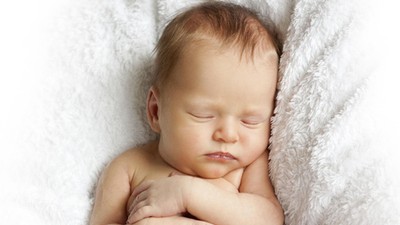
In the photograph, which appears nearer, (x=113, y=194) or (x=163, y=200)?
(x=163, y=200)

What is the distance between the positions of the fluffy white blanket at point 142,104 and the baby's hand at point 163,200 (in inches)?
8.3

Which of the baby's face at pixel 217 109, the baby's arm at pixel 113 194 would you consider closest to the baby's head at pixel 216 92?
the baby's face at pixel 217 109

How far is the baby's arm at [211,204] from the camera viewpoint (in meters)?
1.60

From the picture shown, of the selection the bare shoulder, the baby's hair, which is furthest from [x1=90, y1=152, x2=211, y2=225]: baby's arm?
the baby's hair

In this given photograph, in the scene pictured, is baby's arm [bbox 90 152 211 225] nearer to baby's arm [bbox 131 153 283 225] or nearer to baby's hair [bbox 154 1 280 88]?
baby's arm [bbox 131 153 283 225]

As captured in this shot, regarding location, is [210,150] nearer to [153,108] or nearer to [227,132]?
[227,132]

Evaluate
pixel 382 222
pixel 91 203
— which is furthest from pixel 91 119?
pixel 382 222

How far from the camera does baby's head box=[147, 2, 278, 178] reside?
5.40ft

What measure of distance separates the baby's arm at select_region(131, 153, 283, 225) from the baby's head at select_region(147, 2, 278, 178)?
2.8 inches

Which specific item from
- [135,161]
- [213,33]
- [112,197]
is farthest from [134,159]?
[213,33]

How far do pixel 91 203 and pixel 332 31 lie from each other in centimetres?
70

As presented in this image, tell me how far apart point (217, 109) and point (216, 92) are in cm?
4

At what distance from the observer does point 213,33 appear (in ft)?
5.50

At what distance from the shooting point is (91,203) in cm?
179
